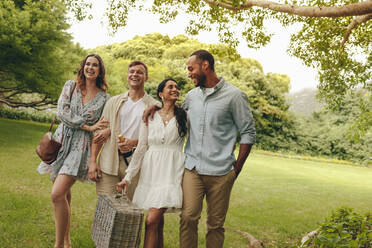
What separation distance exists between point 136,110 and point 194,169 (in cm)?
99

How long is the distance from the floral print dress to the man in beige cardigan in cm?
16

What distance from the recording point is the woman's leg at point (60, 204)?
357cm

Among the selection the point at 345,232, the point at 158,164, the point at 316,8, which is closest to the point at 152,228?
the point at 158,164

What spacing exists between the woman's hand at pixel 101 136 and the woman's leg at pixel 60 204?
524 millimetres

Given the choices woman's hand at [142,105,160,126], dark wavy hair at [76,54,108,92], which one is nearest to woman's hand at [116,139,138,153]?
woman's hand at [142,105,160,126]

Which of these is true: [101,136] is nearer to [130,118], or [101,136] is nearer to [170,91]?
[130,118]

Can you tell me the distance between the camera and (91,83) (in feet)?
13.0

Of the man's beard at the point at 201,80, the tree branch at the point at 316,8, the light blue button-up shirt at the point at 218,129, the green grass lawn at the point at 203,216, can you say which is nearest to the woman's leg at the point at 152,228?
the light blue button-up shirt at the point at 218,129

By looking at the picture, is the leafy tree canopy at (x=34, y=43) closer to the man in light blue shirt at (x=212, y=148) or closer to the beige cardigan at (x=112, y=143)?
the beige cardigan at (x=112, y=143)

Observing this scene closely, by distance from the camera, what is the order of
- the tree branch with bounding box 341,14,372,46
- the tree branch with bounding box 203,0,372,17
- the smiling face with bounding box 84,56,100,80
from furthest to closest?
the tree branch with bounding box 341,14,372,46 < the tree branch with bounding box 203,0,372,17 < the smiling face with bounding box 84,56,100,80

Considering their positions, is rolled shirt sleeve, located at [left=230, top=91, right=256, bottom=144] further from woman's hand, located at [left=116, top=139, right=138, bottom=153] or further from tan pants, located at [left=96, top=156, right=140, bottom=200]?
tan pants, located at [left=96, top=156, right=140, bottom=200]

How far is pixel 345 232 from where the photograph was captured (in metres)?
2.92

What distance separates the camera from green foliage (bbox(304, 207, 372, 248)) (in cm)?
271

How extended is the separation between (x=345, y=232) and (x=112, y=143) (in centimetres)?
249
